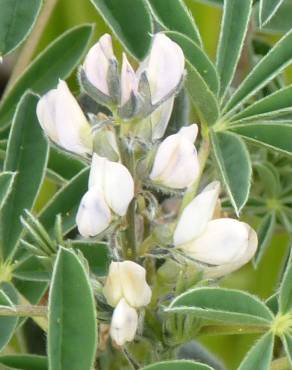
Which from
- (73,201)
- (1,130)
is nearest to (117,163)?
(73,201)

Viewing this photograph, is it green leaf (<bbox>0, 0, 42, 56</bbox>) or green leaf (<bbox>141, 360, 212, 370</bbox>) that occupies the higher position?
green leaf (<bbox>0, 0, 42, 56</bbox>)

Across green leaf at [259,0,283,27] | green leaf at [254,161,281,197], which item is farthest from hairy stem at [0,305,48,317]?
green leaf at [254,161,281,197]

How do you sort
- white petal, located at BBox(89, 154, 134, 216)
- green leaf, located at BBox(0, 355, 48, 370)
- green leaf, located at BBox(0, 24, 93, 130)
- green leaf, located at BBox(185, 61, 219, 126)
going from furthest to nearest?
green leaf, located at BBox(0, 24, 93, 130) < green leaf, located at BBox(0, 355, 48, 370) < green leaf, located at BBox(185, 61, 219, 126) < white petal, located at BBox(89, 154, 134, 216)

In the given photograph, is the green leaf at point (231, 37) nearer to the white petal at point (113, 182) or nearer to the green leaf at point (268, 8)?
the green leaf at point (268, 8)

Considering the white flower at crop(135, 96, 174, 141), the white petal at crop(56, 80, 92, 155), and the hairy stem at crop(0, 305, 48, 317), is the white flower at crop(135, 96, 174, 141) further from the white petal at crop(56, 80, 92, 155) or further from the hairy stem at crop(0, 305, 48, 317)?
the hairy stem at crop(0, 305, 48, 317)

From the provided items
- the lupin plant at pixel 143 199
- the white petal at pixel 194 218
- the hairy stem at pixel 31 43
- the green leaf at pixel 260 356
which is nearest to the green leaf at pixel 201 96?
the lupin plant at pixel 143 199

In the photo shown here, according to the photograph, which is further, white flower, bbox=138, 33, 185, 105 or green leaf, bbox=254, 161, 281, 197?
green leaf, bbox=254, 161, 281, 197
